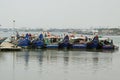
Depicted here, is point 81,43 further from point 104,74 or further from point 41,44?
point 104,74

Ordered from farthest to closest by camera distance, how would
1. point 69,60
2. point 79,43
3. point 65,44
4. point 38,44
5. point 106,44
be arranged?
point 79,43 → point 106,44 → point 65,44 → point 38,44 → point 69,60

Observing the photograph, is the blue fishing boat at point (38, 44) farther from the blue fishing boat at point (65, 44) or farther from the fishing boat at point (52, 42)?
the blue fishing boat at point (65, 44)

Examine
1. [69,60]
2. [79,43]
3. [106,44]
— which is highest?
[79,43]

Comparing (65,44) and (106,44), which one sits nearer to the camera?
(65,44)

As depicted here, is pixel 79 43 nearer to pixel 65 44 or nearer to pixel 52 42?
pixel 65 44

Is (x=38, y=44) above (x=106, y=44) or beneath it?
above

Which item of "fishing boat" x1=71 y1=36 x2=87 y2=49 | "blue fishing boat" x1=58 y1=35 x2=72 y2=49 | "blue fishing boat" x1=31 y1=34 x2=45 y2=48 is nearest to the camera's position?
"blue fishing boat" x1=31 y1=34 x2=45 y2=48

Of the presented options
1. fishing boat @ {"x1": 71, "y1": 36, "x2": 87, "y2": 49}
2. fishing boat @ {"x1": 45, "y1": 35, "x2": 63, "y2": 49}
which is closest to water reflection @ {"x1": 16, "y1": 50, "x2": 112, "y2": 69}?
fishing boat @ {"x1": 45, "y1": 35, "x2": 63, "y2": 49}

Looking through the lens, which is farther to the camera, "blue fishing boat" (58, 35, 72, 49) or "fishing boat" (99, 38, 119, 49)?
"fishing boat" (99, 38, 119, 49)

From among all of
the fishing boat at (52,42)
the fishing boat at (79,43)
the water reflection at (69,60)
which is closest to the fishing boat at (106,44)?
the fishing boat at (79,43)

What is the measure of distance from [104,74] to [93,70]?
6.63 ft

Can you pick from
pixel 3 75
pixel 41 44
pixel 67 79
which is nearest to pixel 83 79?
pixel 67 79

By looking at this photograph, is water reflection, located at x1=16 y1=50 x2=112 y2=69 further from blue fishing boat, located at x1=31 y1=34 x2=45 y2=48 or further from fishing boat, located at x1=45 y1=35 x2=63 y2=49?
fishing boat, located at x1=45 y1=35 x2=63 y2=49

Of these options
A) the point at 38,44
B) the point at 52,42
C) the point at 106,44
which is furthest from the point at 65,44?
the point at 106,44
